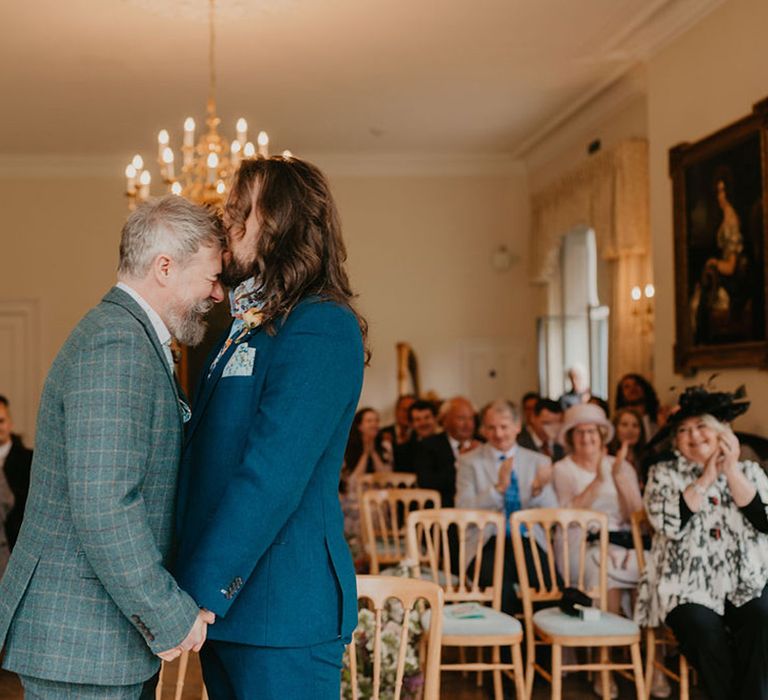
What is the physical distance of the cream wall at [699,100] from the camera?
5.92m

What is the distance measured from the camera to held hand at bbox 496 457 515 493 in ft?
19.1

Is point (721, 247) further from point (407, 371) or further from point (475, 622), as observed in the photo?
point (407, 371)

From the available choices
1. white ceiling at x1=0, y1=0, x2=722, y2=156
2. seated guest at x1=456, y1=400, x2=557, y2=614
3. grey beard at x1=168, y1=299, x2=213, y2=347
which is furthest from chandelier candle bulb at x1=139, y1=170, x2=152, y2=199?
grey beard at x1=168, y1=299, x2=213, y2=347

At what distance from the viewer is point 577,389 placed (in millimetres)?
9570

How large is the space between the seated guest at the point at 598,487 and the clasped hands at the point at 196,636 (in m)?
3.83

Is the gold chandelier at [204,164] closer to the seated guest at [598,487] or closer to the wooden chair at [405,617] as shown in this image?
the seated guest at [598,487]

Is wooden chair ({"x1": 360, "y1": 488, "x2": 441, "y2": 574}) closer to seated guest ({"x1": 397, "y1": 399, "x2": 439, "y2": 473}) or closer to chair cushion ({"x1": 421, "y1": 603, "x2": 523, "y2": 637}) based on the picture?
chair cushion ({"x1": 421, "y1": 603, "x2": 523, "y2": 637})

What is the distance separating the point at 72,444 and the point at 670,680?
4.42 metres

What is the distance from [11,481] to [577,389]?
5.25 metres

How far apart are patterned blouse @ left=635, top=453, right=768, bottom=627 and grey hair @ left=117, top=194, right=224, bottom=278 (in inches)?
123

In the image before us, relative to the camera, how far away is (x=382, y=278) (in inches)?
447

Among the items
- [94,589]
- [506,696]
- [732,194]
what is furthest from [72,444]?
[732,194]

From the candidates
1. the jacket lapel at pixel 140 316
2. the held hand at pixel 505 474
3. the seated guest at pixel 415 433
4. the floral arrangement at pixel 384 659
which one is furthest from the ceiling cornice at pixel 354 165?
the jacket lapel at pixel 140 316

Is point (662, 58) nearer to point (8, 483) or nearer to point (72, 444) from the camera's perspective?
point (8, 483)
